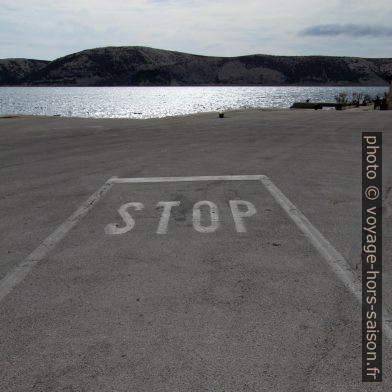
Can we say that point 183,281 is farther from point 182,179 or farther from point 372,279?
point 182,179

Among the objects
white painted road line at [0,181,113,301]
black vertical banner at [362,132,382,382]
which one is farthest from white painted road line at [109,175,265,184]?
black vertical banner at [362,132,382,382]

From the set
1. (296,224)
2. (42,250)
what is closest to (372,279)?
(296,224)

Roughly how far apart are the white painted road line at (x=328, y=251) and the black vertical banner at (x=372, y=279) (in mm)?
72

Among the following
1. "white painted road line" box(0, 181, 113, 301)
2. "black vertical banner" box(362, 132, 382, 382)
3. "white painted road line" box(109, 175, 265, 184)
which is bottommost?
"black vertical banner" box(362, 132, 382, 382)

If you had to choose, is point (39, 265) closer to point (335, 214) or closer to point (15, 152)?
point (335, 214)

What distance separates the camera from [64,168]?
12445 millimetres

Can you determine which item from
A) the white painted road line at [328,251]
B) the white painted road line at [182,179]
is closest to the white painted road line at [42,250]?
the white painted road line at [182,179]

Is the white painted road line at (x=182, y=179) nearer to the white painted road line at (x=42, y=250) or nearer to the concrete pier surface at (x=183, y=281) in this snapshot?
the concrete pier surface at (x=183, y=281)

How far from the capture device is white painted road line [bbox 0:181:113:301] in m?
5.14

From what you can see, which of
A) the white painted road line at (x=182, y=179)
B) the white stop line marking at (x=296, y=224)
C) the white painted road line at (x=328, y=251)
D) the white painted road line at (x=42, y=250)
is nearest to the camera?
the white painted road line at (x=328, y=251)

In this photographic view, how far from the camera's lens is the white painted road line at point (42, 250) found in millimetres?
5141

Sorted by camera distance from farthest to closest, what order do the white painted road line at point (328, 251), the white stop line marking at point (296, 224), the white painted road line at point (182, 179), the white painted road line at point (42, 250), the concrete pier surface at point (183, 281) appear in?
1. the white painted road line at point (182, 179)
2. the white painted road line at point (42, 250)
3. the white stop line marking at point (296, 224)
4. the white painted road line at point (328, 251)
5. the concrete pier surface at point (183, 281)

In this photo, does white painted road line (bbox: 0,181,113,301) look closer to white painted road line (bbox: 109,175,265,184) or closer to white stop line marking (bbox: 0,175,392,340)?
white stop line marking (bbox: 0,175,392,340)

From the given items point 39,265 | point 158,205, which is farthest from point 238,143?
point 39,265
